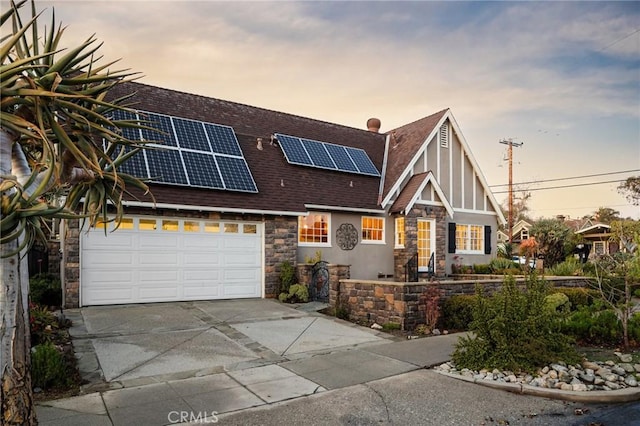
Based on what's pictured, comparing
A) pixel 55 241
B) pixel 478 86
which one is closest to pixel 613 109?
pixel 478 86

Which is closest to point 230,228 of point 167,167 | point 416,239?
point 167,167

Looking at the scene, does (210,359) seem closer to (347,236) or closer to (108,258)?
(108,258)

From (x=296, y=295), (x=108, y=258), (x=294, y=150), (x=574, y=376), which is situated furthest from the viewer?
(x=294, y=150)

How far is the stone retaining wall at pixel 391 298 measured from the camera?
9.83 m

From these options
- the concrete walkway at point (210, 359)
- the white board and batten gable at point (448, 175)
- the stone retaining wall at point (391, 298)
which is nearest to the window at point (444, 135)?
the white board and batten gable at point (448, 175)

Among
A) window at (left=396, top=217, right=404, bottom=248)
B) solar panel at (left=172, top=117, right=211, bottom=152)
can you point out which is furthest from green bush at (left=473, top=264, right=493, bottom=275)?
solar panel at (left=172, top=117, right=211, bottom=152)

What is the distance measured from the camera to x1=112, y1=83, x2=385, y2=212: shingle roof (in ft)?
43.7

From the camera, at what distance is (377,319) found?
409 inches

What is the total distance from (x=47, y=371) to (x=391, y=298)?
6847mm

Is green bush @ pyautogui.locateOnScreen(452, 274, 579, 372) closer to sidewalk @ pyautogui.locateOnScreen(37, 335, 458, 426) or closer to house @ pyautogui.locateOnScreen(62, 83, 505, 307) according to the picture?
sidewalk @ pyautogui.locateOnScreen(37, 335, 458, 426)

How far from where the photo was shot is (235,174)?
14000 millimetres

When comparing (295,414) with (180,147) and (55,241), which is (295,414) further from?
(55,241)

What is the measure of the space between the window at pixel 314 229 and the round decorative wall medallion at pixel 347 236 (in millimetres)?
470

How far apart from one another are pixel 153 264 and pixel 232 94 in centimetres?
1026
